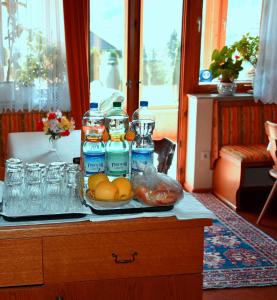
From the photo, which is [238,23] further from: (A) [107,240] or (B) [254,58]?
(A) [107,240]

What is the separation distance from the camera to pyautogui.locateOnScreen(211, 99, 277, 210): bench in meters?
4.44

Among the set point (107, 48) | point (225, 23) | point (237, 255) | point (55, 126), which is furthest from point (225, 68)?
point (55, 126)

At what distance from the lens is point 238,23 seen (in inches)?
190

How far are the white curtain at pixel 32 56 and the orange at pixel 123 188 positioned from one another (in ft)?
9.23

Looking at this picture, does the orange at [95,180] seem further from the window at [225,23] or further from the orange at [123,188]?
the window at [225,23]

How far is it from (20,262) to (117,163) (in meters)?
0.46

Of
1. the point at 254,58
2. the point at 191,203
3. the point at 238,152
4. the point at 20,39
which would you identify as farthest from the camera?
the point at 254,58

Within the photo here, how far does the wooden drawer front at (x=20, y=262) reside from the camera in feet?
Result: 4.82

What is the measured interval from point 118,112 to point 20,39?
2.29 metres

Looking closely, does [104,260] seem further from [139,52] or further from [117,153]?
[139,52]

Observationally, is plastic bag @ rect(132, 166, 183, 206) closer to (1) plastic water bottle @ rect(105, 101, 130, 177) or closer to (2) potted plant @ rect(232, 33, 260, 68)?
(1) plastic water bottle @ rect(105, 101, 130, 177)

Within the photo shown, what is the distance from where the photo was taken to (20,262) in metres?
1.48

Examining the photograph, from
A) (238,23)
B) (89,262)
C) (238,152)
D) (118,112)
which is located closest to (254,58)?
(238,23)

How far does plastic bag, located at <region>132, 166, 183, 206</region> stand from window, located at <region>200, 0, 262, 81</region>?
334cm
